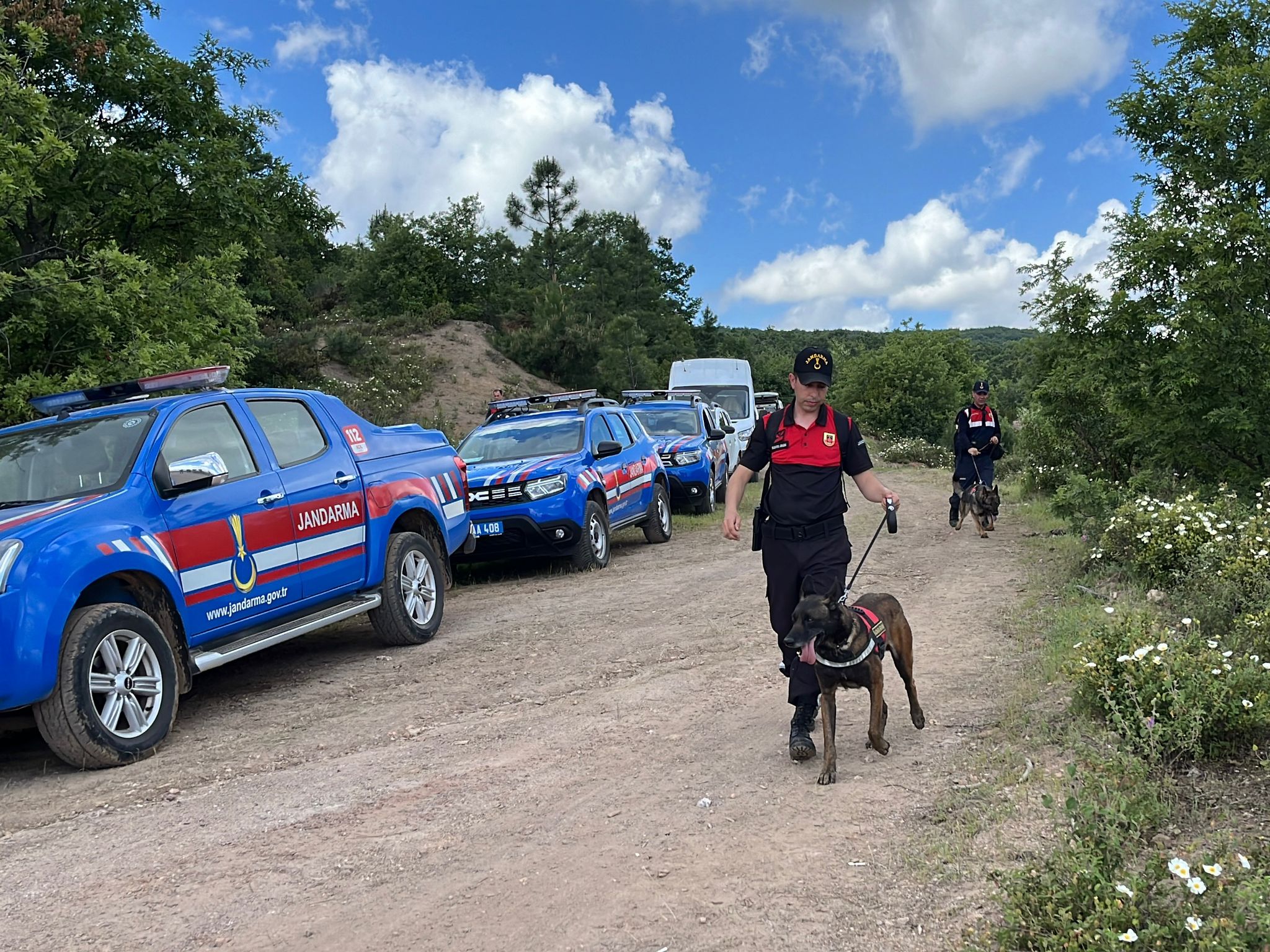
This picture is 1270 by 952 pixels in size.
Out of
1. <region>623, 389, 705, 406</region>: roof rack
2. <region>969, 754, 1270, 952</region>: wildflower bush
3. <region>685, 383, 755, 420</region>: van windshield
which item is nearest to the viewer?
<region>969, 754, 1270, 952</region>: wildflower bush

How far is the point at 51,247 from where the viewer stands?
10.8 metres

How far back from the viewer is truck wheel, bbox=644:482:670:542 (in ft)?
47.1

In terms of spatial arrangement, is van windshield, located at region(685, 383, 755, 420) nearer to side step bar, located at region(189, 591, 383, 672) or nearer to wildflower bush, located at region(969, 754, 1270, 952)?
side step bar, located at region(189, 591, 383, 672)

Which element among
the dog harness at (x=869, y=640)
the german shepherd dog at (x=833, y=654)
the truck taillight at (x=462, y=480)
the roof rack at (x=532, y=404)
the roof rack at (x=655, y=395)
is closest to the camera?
the german shepherd dog at (x=833, y=654)

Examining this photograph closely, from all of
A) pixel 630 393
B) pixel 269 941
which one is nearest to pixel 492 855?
pixel 269 941

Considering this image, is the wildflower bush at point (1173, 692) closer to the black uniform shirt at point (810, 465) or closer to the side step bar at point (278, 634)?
the black uniform shirt at point (810, 465)

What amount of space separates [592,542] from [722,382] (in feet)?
50.7

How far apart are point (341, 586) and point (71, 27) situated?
8.40 metres

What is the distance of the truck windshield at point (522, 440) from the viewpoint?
12.3 metres

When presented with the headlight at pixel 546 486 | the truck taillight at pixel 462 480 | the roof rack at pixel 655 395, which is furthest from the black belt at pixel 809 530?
the roof rack at pixel 655 395

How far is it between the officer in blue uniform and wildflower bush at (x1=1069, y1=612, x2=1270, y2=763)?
8147mm

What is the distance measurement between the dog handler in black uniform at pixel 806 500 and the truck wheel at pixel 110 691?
3088 millimetres

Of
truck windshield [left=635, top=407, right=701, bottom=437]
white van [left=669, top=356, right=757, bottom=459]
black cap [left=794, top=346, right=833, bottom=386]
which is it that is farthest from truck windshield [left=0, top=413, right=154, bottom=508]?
white van [left=669, top=356, right=757, bottom=459]

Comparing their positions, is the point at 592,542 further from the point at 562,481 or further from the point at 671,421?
the point at 671,421
